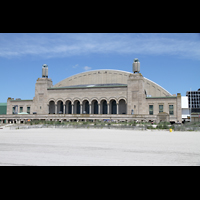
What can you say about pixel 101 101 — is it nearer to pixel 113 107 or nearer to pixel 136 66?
pixel 113 107

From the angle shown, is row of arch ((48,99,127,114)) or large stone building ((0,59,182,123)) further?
row of arch ((48,99,127,114))

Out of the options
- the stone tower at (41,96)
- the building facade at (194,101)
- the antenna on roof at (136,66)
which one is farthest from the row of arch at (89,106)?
the building facade at (194,101)

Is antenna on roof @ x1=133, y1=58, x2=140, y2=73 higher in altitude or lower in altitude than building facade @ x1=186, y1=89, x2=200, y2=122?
higher

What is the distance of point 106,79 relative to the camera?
8200 cm

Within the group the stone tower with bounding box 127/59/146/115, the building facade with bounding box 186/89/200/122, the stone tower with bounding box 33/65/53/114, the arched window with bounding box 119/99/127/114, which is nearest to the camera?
the stone tower with bounding box 127/59/146/115

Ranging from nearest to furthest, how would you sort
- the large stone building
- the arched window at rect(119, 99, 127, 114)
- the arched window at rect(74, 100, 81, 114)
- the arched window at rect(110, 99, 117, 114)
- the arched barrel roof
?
the large stone building < the arched window at rect(119, 99, 127, 114) < the arched window at rect(110, 99, 117, 114) < the arched window at rect(74, 100, 81, 114) < the arched barrel roof

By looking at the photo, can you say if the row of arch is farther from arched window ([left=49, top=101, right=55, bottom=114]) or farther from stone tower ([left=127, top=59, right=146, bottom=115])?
stone tower ([left=127, top=59, right=146, bottom=115])

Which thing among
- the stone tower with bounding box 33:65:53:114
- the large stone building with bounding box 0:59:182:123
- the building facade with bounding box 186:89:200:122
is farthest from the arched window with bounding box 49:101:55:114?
the building facade with bounding box 186:89:200:122

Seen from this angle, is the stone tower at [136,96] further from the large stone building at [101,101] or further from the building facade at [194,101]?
Answer: the building facade at [194,101]

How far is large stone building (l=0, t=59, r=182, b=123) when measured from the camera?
64938 mm
